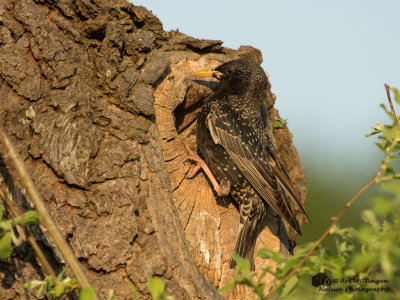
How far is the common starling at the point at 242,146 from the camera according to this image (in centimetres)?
430

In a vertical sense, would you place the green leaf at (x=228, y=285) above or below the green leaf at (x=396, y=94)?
below

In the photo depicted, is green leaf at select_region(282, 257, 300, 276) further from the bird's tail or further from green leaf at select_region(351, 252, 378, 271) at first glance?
the bird's tail

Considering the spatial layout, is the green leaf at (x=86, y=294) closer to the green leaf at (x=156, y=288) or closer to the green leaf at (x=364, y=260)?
the green leaf at (x=156, y=288)

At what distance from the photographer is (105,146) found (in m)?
3.00

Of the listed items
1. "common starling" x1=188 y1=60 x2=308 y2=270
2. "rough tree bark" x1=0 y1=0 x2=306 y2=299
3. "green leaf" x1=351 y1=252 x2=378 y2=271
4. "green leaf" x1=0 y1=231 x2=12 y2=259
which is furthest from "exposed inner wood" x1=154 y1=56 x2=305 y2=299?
"green leaf" x1=351 y1=252 x2=378 y2=271

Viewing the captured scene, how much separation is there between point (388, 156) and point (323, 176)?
678 cm

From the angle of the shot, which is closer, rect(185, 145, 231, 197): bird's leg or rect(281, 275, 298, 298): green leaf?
rect(281, 275, 298, 298): green leaf

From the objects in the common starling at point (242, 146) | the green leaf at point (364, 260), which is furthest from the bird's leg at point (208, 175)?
the green leaf at point (364, 260)

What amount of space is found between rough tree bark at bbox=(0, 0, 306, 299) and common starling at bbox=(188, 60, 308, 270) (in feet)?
1.72

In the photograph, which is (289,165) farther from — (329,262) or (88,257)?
(329,262)

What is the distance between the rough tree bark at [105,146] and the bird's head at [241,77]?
664 mm

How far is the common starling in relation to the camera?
430 centimetres

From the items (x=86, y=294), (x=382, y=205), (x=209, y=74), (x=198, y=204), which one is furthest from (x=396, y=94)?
(x=209, y=74)

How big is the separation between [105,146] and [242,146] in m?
1.82
